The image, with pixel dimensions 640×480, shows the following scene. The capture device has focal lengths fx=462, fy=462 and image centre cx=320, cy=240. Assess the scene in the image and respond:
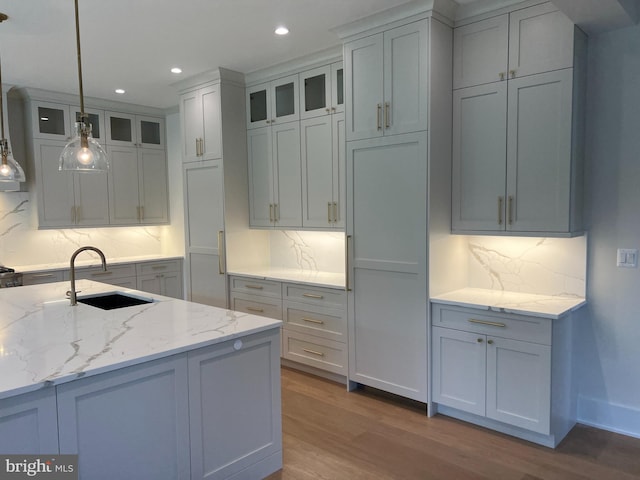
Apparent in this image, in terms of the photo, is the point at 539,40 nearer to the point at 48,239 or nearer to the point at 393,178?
the point at 393,178

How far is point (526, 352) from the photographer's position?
266 cm

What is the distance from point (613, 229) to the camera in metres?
2.79

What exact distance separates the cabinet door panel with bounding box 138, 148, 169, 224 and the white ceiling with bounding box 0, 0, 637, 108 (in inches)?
47.3

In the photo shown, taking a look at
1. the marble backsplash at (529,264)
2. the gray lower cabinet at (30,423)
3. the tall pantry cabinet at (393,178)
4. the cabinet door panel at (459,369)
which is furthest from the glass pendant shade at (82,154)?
the marble backsplash at (529,264)

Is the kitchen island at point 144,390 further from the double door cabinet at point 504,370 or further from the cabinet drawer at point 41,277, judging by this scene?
the cabinet drawer at point 41,277

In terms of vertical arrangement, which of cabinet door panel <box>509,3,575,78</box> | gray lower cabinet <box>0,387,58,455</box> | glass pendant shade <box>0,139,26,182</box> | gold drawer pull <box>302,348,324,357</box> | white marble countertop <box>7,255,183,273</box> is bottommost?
gold drawer pull <box>302,348,324,357</box>

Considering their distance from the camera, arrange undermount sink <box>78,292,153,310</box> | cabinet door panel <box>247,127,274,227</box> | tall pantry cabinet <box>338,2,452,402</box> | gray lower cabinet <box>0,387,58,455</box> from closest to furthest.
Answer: gray lower cabinet <box>0,387,58,455</box> < tall pantry cabinet <box>338,2,452,402</box> < undermount sink <box>78,292,153,310</box> < cabinet door panel <box>247,127,274,227</box>

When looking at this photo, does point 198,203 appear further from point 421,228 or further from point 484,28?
point 484,28

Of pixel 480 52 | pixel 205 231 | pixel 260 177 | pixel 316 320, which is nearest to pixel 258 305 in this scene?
pixel 316 320

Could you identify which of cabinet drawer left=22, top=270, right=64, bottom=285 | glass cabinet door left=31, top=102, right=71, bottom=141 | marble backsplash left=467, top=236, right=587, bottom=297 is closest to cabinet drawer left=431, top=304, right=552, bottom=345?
marble backsplash left=467, top=236, right=587, bottom=297

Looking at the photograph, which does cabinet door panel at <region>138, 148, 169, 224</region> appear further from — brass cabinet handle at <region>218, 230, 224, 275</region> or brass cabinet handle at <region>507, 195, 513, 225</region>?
brass cabinet handle at <region>507, 195, 513, 225</region>

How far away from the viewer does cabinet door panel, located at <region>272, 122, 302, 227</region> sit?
13.3ft

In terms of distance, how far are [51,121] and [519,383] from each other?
4934 mm

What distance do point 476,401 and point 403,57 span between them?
2243mm
